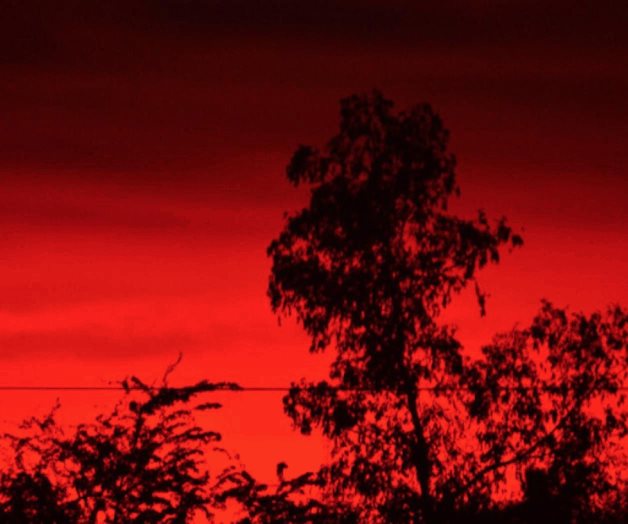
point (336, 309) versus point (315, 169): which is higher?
point (315, 169)

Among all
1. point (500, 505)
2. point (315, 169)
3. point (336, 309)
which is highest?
point (315, 169)

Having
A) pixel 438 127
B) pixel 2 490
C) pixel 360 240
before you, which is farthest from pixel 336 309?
pixel 2 490

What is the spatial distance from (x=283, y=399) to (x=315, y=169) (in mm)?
4782

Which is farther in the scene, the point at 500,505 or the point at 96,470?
the point at 96,470

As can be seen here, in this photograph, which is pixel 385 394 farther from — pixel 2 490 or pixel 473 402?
pixel 2 490

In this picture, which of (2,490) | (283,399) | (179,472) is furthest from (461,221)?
(2,490)

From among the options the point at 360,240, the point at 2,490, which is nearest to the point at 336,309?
the point at 360,240

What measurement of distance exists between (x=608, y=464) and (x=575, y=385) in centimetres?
174

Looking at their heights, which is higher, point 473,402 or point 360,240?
point 360,240

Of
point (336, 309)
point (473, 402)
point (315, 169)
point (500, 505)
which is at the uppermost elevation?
point (315, 169)

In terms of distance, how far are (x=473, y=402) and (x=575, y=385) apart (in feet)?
7.16

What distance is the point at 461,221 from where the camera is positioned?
1417 inches

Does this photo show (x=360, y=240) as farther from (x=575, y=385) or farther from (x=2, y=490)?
(x=2, y=490)

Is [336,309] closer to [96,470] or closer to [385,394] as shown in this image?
[385,394]
